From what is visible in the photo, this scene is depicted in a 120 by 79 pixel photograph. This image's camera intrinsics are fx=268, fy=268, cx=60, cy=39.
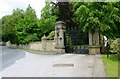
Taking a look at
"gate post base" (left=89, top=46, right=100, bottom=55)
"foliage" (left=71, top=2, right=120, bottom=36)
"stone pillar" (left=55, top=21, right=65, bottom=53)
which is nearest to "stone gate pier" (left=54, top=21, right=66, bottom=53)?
"stone pillar" (left=55, top=21, right=65, bottom=53)

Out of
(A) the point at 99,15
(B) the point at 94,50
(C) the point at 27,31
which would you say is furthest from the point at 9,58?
(C) the point at 27,31

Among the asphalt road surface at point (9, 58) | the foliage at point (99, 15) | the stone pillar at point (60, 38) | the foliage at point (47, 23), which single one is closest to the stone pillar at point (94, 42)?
the foliage at point (99, 15)

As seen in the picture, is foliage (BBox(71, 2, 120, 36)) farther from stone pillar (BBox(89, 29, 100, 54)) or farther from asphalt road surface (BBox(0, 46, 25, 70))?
asphalt road surface (BBox(0, 46, 25, 70))

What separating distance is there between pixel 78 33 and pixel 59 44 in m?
1.99

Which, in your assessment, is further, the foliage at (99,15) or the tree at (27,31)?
the tree at (27,31)

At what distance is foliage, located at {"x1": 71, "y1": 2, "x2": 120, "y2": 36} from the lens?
1947 centimetres

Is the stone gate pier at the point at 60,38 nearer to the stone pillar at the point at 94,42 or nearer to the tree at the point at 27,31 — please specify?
the stone pillar at the point at 94,42

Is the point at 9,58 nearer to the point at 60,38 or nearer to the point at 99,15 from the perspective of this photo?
the point at 60,38

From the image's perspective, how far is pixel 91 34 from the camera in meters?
Result: 20.9

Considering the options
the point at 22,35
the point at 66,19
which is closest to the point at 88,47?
the point at 66,19

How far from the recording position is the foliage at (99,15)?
63.9 feet

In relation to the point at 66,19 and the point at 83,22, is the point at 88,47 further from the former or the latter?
the point at 66,19

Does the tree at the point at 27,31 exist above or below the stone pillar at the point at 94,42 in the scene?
above

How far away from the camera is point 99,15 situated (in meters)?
19.8
